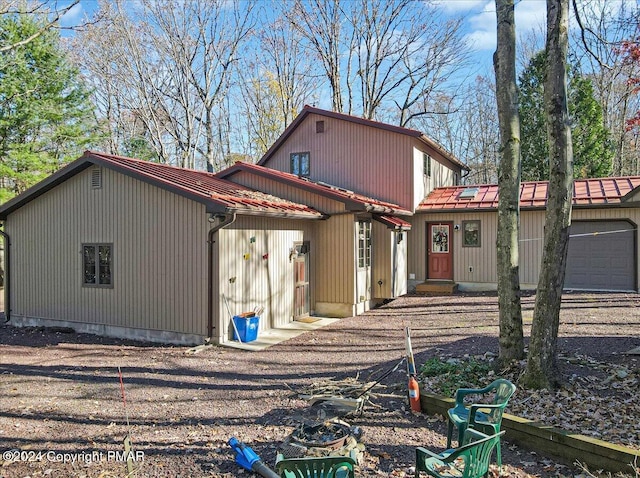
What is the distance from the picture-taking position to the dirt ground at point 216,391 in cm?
457

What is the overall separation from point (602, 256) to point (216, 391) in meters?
13.7

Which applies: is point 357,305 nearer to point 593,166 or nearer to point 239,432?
point 239,432

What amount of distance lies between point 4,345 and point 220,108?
20961mm

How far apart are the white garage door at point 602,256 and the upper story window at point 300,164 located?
9.55 meters

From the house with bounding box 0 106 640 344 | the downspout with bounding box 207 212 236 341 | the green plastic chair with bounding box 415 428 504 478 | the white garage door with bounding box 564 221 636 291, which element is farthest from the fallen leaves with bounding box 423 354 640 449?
the white garage door with bounding box 564 221 636 291

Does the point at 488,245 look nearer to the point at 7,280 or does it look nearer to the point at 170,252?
the point at 170,252

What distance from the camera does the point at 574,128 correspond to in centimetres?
2319

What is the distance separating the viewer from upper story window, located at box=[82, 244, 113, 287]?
10984mm

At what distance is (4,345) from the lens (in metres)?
10.2

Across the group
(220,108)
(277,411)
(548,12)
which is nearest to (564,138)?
(548,12)

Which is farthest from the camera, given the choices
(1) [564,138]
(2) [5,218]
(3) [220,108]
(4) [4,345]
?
(3) [220,108]

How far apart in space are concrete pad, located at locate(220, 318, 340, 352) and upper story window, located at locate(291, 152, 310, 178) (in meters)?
7.03


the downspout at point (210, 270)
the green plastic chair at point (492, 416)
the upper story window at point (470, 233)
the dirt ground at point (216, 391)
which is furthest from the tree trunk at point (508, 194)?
the upper story window at point (470, 233)

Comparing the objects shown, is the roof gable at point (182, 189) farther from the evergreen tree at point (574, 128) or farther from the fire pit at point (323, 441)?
the evergreen tree at point (574, 128)
